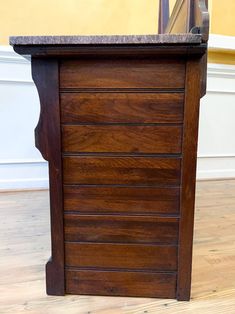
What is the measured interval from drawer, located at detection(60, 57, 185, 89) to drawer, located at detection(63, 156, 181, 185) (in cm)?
21

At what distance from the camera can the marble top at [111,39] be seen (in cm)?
66

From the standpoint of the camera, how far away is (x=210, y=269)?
106 cm

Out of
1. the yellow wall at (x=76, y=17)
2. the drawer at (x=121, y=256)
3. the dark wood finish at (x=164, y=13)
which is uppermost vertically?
the yellow wall at (x=76, y=17)

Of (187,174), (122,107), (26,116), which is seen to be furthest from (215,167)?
(122,107)

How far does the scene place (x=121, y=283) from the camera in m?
0.88

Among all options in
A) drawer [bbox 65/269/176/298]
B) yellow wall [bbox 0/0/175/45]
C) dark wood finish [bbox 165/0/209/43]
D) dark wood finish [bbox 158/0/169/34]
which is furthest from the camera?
yellow wall [bbox 0/0/175/45]

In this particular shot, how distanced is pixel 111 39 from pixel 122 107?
184 mm

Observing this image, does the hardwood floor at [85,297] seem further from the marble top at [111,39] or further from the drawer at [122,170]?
the marble top at [111,39]

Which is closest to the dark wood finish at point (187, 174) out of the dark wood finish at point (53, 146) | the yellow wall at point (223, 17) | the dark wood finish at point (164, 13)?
the dark wood finish at point (53, 146)

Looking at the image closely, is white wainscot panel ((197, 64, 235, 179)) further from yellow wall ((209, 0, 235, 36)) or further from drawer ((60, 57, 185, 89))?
drawer ((60, 57, 185, 89))

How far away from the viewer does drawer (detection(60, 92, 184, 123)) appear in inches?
30.9

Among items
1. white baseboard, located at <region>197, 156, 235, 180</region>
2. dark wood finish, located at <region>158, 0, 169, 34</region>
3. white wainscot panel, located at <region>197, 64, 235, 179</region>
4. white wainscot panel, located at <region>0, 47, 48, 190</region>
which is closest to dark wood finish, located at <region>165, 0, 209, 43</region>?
dark wood finish, located at <region>158, 0, 169, 34</region>

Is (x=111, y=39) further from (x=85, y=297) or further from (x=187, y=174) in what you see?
(x=85, y=297)

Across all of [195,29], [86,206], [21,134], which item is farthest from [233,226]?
[21,134]
